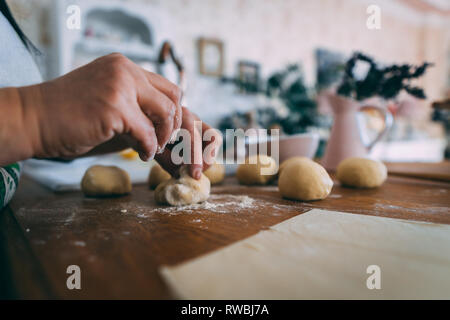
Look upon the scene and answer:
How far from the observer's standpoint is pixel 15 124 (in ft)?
1.15

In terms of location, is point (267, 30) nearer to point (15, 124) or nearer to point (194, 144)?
point (194, 144)

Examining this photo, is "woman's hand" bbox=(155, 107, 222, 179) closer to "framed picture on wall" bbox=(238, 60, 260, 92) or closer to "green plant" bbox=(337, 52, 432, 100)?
"green plant" bbox=(337, 52, 432, 100)

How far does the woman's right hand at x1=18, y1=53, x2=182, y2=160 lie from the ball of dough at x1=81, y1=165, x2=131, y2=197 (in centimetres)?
28

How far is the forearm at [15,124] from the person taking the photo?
0.35 meters

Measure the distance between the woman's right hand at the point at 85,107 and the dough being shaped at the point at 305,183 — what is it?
34cm

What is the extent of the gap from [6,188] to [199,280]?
46 centimetres

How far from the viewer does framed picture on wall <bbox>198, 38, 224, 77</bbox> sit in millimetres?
2762

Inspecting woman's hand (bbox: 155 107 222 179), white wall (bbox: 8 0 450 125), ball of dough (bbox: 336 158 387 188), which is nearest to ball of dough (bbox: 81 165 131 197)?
woman's hand (bbox: 155 107 222 179)

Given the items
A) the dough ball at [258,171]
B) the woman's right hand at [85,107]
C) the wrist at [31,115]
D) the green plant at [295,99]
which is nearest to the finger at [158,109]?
the woman's right hand at [85,107]

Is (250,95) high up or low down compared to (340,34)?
down

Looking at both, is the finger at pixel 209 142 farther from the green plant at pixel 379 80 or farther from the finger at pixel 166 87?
the green plant at pixel 379 80

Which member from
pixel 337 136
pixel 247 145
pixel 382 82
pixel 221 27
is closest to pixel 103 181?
pixel 247 145

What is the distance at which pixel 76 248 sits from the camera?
0.35m
